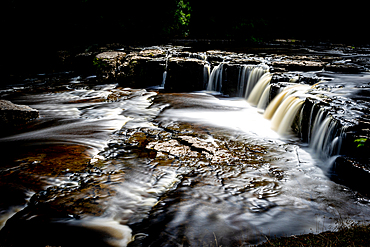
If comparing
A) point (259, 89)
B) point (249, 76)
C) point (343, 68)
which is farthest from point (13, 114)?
point (343, 68)

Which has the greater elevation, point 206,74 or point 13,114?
point 206,74

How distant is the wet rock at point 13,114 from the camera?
619 centimetres

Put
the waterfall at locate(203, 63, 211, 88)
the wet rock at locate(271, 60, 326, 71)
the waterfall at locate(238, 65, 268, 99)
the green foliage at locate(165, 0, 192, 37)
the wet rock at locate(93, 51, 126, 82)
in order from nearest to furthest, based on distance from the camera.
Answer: the wet rock at locate(271, 60, 326, 71), the waterfall at locate(238, 65, 268, 99), the waterfall at locate(203, 63, 211, 88), the wet rock at locate(93, 51, 126, 82), the green foliage at locate(165, 0, 192, 37)

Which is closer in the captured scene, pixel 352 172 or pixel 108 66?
pixel 352 172

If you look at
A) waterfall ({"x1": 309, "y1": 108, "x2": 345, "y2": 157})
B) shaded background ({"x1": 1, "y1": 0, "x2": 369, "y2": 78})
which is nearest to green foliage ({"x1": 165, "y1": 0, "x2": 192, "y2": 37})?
shaded background ({"x1": 1, "y1": 0, "x2": 369, "y2": 78})

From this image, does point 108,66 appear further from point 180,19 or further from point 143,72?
point 180,19

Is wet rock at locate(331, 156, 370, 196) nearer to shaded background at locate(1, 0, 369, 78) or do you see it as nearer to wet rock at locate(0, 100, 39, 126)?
wet rock at locate(0, 100, 39, 126)

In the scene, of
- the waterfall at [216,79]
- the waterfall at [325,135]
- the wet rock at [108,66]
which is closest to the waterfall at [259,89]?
the waterfall at [216,79]

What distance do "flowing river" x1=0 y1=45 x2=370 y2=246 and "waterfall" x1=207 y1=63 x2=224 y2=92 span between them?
12.9ft

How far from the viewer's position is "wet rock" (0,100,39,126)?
20.3 feet

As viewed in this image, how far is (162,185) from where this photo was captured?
3799mm

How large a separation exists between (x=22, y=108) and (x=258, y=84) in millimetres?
7215

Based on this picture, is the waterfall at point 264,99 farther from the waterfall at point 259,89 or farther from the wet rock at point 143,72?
the wet rock at point 143,72

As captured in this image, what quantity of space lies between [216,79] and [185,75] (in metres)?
1.30
